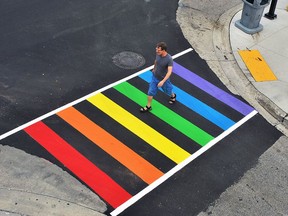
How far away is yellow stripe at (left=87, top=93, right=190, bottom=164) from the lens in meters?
8.58

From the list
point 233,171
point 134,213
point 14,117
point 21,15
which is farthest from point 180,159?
point 21,15

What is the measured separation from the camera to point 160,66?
893cm

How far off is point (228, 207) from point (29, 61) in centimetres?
652

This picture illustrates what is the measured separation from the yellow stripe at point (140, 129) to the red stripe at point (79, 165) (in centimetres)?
137

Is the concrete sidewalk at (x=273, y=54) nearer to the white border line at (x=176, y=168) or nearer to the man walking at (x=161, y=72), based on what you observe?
the white border line at (x=176, y=168)

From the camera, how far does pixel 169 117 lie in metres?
9.52

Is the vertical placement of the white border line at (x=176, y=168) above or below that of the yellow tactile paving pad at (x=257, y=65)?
below

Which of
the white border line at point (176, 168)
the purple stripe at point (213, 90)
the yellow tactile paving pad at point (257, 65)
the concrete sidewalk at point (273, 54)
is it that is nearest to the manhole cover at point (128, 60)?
the purple stripe at point (213, 90)

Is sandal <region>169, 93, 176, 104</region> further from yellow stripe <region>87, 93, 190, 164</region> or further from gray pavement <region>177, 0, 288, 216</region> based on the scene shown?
gray pavement <region>177, 0, 288, 216</region>

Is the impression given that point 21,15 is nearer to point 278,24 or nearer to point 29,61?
point 29,61

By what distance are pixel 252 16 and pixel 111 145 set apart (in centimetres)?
707

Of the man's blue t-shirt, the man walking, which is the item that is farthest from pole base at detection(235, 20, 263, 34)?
the man's blue t-shirt

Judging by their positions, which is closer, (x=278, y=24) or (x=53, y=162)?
(x=53, y=162)

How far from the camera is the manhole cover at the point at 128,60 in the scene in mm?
11110
